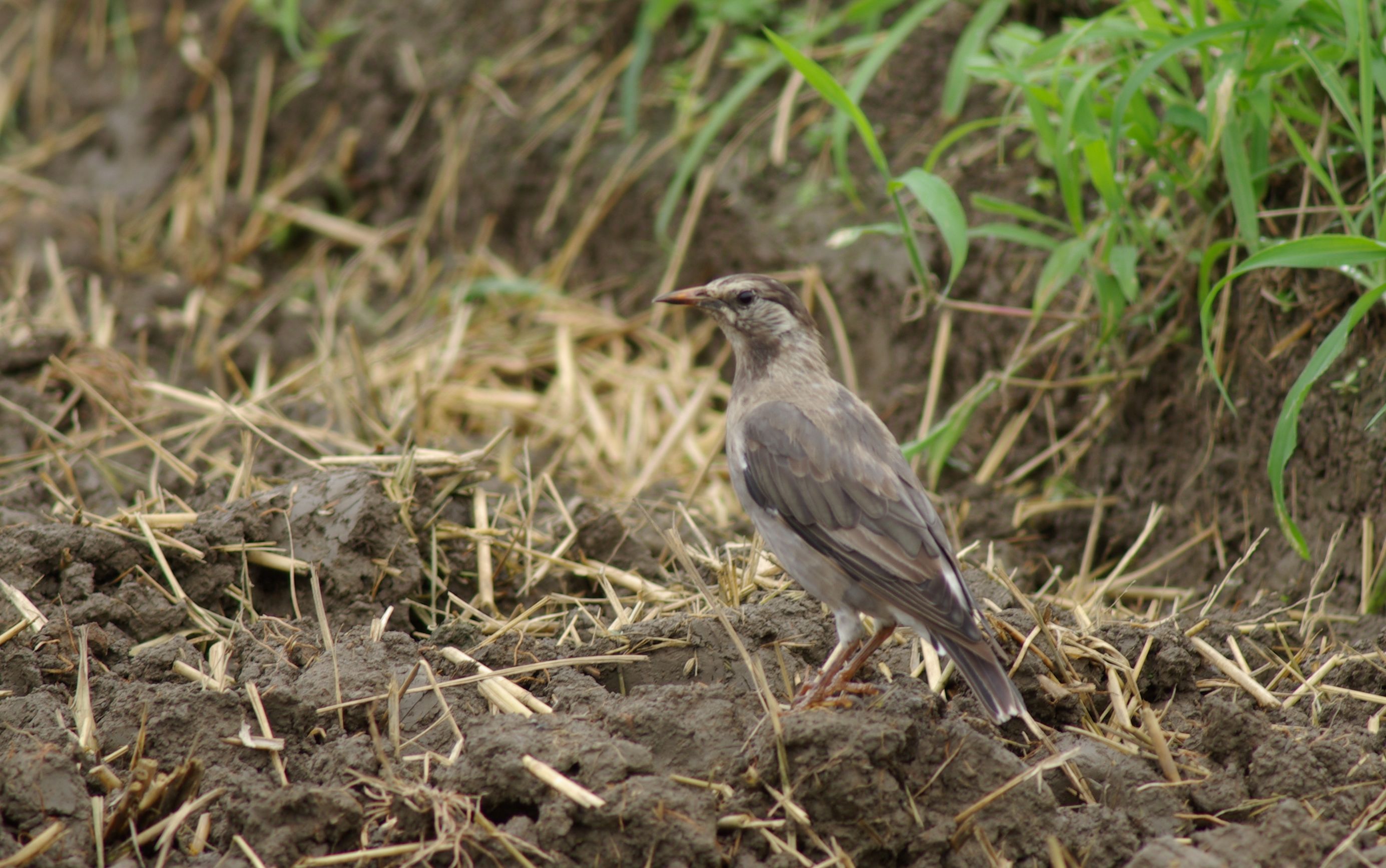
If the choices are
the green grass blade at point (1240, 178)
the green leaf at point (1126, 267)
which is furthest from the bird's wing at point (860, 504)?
the green grass blade at point (1240, 178)

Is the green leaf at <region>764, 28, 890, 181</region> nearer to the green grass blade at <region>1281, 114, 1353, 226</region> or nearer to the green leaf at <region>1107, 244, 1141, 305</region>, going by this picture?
the green leaf at <region>1107, 244, 1141, 305</region>

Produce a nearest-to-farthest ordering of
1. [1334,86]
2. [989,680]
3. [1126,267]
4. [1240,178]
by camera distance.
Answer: [989,680] < [1334,86] < [1240,178] < [1126,267]

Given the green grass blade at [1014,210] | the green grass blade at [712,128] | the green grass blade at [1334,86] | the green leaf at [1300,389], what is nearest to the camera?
the green leaf at [1300,389]

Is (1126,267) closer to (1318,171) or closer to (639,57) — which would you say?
(1318,171)

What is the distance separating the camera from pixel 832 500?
159 inches

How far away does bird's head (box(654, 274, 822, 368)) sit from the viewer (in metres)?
4.71

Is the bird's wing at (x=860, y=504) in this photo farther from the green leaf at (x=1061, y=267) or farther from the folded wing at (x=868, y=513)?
the green leaf at (x=1061, y=267)

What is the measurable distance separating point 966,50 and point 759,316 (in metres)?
1.94

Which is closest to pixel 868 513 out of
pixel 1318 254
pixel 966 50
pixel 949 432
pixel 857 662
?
pixel 857 662

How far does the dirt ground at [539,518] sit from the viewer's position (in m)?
3.12

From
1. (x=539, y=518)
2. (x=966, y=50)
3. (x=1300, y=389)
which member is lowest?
(x=539, y=518)

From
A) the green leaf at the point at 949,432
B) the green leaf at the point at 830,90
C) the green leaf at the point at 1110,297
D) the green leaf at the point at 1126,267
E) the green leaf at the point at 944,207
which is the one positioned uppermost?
the green leaf at the point at 830,90

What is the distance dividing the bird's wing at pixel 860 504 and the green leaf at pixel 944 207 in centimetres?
69

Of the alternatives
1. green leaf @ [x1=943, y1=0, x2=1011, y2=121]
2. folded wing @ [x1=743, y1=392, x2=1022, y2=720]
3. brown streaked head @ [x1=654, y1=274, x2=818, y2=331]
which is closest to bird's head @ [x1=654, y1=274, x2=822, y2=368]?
brown streaked head @ [x1=654, y1=274, x2=818, y2=331]
